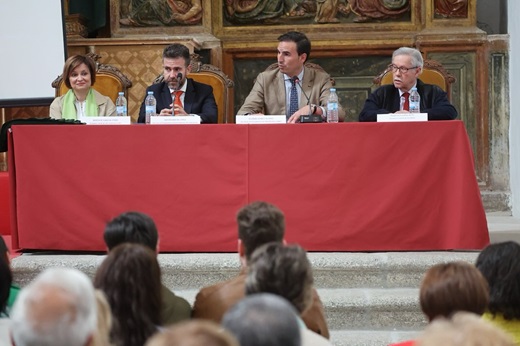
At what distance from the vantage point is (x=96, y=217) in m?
4.95

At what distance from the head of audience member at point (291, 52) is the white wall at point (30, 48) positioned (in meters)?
2.27

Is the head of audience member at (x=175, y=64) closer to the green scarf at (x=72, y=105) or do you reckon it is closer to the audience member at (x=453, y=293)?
the green scarf at (x=72, y=105)

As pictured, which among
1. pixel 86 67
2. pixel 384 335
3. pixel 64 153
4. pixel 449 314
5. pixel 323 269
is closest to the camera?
pixel 449 314

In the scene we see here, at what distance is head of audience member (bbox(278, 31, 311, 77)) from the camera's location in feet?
19.0

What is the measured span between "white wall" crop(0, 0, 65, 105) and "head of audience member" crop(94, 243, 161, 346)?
199 inches

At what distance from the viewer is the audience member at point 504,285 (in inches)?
109

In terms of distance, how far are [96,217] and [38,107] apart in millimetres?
3248

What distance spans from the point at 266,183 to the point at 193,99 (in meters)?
1.12

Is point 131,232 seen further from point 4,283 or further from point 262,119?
point 262,119

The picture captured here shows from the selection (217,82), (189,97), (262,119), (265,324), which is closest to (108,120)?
(262,119)

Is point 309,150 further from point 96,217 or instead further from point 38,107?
point 38,107

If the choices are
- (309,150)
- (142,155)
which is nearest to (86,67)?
(142,155)

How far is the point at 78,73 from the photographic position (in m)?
5.73

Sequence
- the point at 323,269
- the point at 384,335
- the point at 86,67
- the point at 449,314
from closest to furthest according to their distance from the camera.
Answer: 1. the point at 449,314
2. the point at 384,335
3. the point at 323,269
4. the point at 86,67
